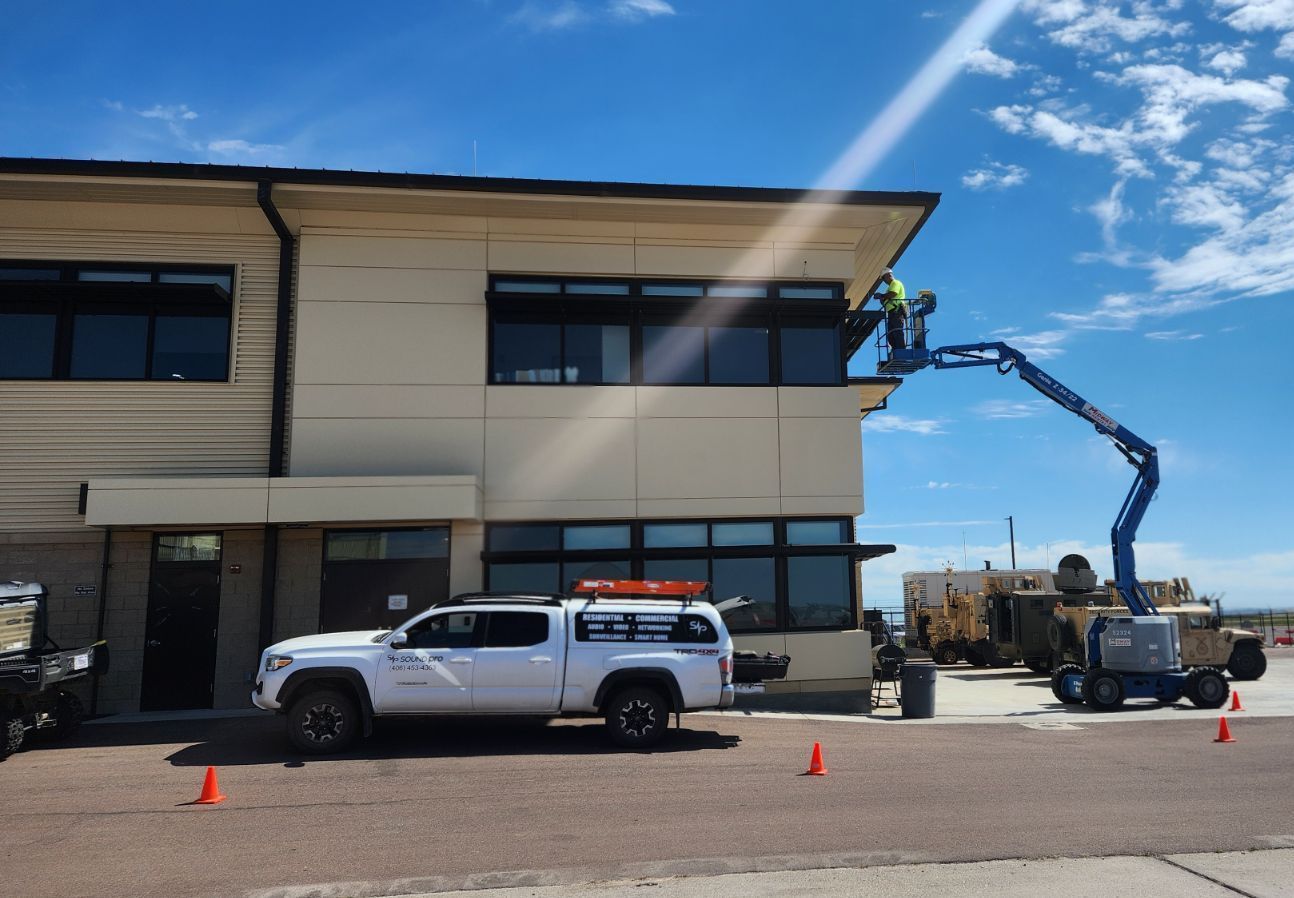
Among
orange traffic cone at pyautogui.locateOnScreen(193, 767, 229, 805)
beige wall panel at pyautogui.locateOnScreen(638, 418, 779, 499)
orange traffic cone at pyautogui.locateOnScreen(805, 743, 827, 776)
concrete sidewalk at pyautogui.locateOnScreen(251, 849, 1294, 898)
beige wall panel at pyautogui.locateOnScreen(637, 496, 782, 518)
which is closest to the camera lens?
concrete sidewalk at pyautogui.locateOnScreen(251, 849, 1294, 898)

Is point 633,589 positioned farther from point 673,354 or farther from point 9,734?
point 9,734

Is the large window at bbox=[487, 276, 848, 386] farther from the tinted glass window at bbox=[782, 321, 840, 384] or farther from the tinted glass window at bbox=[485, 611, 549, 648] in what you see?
the tinted glass window at bbox=[485, 611, 549, 648]

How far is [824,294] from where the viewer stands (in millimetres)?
17078

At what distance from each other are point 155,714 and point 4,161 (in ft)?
31.3

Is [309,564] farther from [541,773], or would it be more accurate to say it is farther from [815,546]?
[815,546]

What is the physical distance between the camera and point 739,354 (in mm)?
16609

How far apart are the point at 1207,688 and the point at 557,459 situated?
12.6m

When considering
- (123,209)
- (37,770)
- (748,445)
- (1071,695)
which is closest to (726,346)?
(748,445)

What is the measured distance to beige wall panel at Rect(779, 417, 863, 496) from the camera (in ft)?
53.3

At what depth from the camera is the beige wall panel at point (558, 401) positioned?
1595cm

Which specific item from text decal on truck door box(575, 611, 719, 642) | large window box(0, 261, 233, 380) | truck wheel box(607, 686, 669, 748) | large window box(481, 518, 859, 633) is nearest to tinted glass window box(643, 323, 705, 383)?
Answer: large window box(481, 518, 859, 633)

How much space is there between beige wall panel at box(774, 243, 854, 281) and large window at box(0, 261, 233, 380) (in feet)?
33.2

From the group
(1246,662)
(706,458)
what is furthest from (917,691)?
(1246,662)

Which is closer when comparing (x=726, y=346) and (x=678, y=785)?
(x=678, y=785)
